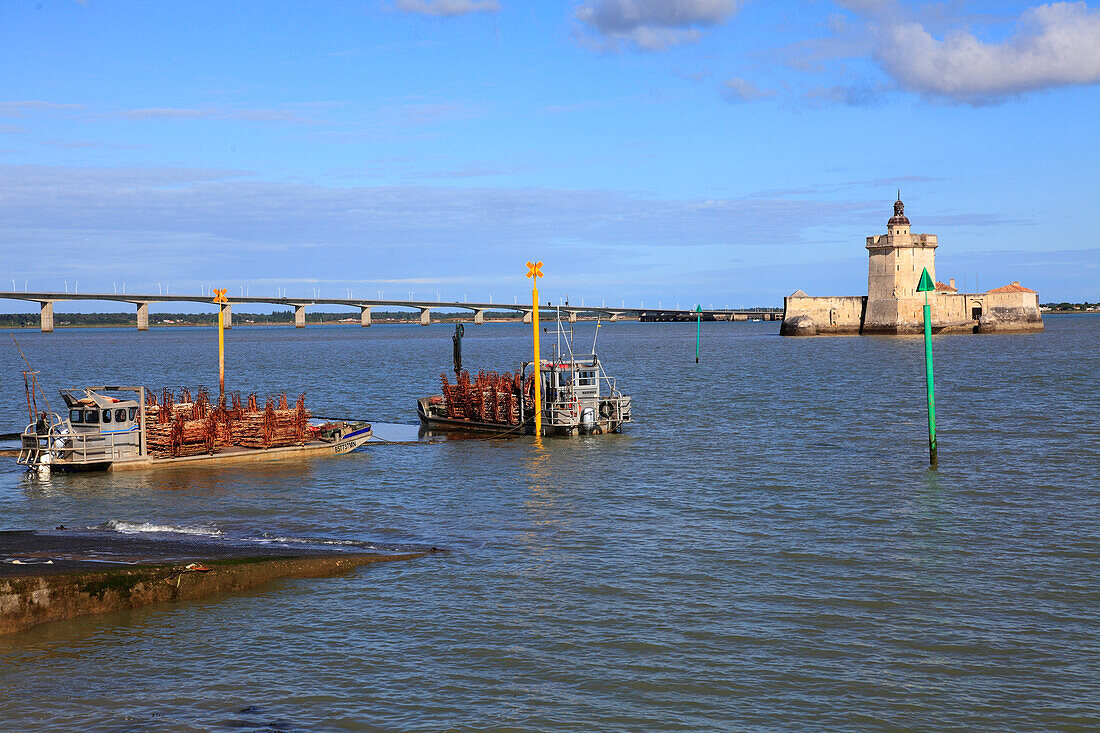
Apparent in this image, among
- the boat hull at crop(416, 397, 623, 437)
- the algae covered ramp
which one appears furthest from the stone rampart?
the algae covered ramp

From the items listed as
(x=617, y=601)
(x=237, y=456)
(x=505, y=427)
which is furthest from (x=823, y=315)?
(x=617, y=601)

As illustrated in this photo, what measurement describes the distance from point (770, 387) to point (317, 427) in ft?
122

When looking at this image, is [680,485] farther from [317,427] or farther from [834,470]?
[317,427]

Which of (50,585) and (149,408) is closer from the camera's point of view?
(50,585)

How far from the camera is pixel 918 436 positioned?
38.2 m

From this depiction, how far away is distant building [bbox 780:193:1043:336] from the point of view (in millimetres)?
127688

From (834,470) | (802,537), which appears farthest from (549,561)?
(834,470)

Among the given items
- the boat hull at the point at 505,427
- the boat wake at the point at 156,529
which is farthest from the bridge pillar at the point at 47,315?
the boat wake at the point at 156,529

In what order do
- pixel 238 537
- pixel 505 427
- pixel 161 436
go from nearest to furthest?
pixel 238 537 → pixel 161 436 → pixel 505 427

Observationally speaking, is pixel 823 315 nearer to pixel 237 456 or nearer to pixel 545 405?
pixel 545 405

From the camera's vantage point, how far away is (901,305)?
131 meters

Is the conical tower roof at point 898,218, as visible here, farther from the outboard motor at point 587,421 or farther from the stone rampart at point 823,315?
the outboard motor at point 587,421

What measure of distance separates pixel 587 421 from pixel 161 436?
16.4 m

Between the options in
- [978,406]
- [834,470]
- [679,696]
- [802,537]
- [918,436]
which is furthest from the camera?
[978,406]
